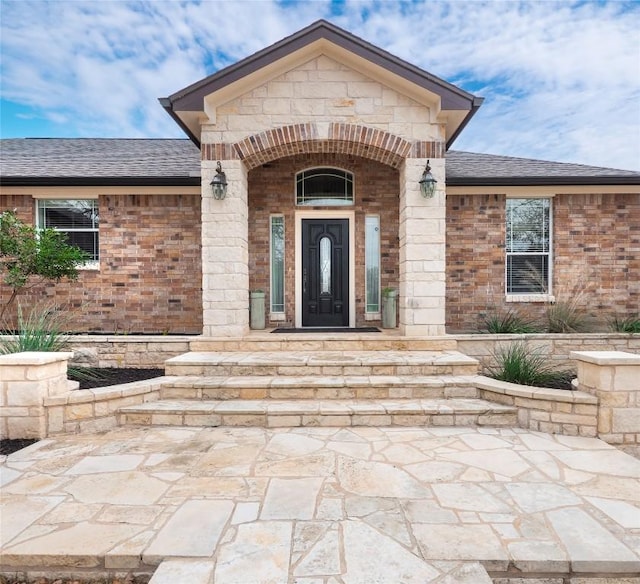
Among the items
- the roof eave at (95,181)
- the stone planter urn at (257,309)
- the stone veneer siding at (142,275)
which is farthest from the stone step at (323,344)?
the roof eave at (95,181)

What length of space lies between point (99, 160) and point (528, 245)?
10.2 meters

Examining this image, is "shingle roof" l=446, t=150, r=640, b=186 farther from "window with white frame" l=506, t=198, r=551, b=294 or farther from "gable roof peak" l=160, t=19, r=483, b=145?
"gable roof peak" l=160, t=19, r=483, b=145

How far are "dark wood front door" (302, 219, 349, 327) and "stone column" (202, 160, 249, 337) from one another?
2.07 metres

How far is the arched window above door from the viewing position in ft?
25.7

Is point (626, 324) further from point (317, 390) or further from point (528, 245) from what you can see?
point (317, 390)

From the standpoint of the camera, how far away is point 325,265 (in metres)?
7.82

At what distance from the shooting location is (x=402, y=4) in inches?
338

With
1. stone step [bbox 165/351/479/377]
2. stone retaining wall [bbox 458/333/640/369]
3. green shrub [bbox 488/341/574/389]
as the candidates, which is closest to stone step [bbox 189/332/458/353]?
stone retaining wall [bbox 458/333/640/369]

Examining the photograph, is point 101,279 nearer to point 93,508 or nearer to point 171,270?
point 171,270

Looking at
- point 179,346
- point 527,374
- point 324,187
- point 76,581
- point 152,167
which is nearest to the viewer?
point 76,581

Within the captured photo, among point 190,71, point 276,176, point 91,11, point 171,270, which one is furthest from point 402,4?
point 190,71

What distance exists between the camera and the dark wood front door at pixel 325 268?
7.80 metres

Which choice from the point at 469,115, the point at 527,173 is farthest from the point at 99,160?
the point at 527,173

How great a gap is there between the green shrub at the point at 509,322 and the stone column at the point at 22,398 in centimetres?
704
